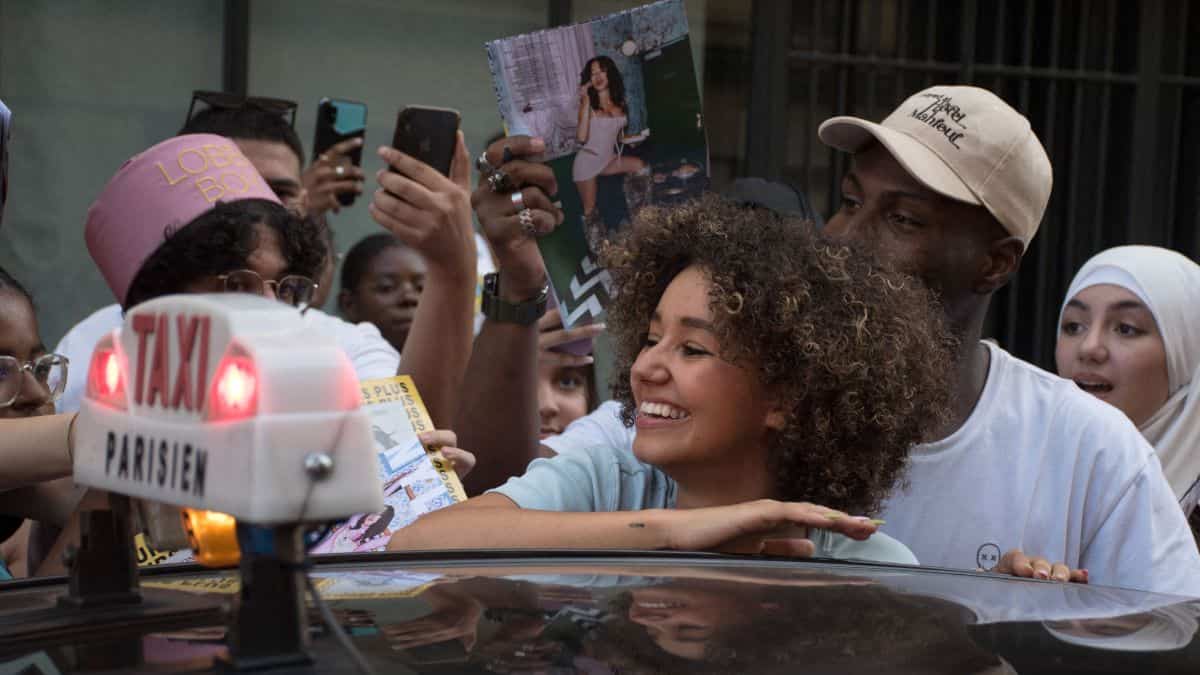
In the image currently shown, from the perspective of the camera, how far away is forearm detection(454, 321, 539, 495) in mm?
3293

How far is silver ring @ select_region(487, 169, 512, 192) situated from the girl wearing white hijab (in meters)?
2.13

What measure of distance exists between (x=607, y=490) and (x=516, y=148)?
0.84m

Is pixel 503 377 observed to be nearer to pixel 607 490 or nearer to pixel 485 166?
pixel 485 166

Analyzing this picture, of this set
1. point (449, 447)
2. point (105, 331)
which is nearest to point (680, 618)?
point (449, 447)

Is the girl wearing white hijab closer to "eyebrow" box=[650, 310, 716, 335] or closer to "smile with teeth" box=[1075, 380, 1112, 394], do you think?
"smile with teeth" box=[1075, 380, 1112, 394]

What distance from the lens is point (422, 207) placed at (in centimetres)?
309

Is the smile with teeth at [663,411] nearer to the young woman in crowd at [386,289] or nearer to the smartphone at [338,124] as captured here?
the smartphone at [338,124]

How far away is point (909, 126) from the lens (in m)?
3.32

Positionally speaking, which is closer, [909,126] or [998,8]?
[909,126]

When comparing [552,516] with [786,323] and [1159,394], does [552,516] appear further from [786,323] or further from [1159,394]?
[1159,394]

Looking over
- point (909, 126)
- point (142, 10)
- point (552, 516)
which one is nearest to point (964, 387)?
point (909, 126)

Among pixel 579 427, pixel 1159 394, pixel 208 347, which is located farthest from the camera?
pixel 1159 394

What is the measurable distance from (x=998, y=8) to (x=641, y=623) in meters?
6.73

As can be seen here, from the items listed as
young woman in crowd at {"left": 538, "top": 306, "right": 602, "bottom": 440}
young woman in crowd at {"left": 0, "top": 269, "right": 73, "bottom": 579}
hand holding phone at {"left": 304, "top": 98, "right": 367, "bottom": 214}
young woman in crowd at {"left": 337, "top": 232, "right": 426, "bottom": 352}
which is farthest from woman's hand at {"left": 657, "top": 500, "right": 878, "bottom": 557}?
young woman in crowd at {"left": 337, "top": 232, "right": 426, "bottom": 352}
